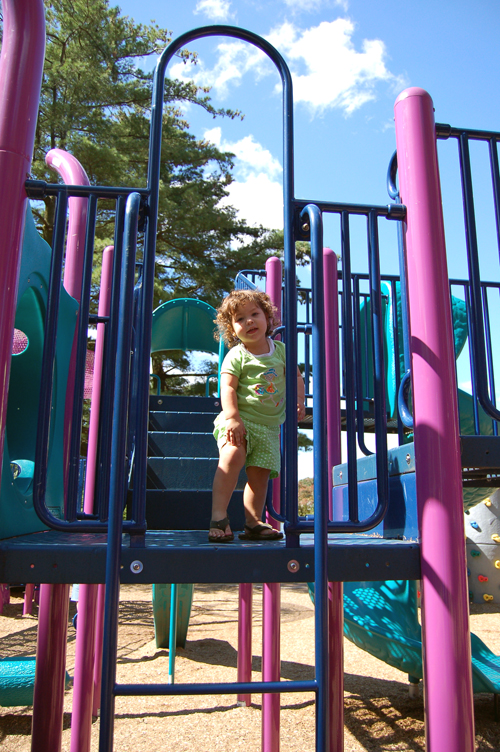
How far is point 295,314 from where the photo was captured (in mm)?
1707

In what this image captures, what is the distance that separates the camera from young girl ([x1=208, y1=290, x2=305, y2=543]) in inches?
77.0

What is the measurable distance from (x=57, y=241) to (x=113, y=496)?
0.82 metres

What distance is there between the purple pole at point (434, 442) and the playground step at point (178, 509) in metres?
1.78

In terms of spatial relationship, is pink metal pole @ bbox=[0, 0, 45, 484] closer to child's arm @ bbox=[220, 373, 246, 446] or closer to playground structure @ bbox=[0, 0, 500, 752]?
playground structure @ bbox=[0, 0, 500, 752]

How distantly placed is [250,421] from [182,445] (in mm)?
2320

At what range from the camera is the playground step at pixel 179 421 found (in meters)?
4.66

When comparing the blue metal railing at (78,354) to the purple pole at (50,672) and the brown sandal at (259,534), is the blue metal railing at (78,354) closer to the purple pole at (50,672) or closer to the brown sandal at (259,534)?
the purple pole at (50,672)

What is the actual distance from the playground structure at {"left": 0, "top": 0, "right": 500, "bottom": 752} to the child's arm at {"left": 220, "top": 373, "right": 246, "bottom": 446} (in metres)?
0.34

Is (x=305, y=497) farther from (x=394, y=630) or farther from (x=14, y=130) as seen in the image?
(x=14, y=130)

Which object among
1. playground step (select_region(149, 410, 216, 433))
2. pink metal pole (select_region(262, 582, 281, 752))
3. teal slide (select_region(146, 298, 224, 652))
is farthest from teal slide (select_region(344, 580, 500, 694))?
teal slide (select_region(146, 298, 224, 652))

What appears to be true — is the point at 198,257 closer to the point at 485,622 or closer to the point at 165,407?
the point at 165,407

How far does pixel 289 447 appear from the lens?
1.61m

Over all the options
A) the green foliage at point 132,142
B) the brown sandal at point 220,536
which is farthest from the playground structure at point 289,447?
the green foliage at point 132,142

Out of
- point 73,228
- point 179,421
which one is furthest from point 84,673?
point 179,421
